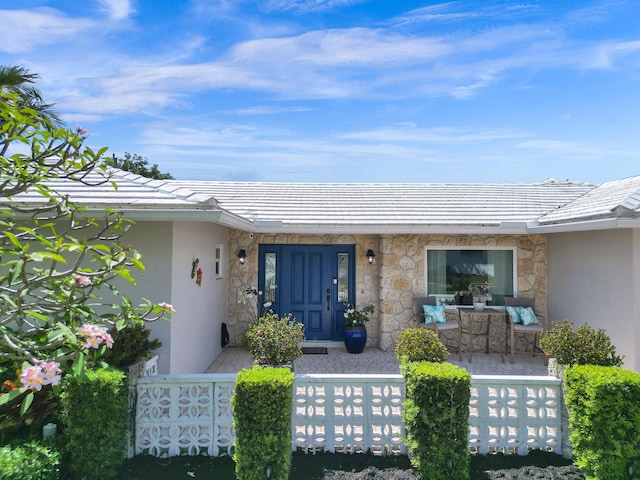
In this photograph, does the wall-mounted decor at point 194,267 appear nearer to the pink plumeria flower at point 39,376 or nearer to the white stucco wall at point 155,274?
the white stucco wall at point 155,274

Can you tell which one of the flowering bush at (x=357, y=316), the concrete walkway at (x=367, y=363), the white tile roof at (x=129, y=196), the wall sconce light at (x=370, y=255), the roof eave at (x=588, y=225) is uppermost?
the white tile roof at (x=129, y=196)

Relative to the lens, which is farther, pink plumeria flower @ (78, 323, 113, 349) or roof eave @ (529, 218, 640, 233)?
roof eave @ (529, 218, 640, 233)

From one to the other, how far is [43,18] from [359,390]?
27.7 ft

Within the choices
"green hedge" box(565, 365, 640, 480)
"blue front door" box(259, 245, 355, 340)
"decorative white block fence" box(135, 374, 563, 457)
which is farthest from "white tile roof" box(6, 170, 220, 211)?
"green hedge" box(565, 365, 640, 480)

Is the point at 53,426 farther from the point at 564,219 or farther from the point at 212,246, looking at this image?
the point at 564,219

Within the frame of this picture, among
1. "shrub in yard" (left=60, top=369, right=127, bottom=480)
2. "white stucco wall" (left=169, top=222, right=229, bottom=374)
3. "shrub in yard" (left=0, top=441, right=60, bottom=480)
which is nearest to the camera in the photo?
"shrub in yard" (left=0, top=441, right=60, bottom=480)

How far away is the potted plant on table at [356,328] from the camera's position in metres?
9.35

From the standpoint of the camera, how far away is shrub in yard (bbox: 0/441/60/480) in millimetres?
Answer: 3457

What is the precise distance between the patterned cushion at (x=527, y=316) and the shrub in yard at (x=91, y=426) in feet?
27.8

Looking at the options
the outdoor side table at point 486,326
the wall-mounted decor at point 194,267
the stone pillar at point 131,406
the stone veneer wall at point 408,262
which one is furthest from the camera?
the stone veneer wall at point 408,262

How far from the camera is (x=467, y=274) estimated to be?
32.0 ft

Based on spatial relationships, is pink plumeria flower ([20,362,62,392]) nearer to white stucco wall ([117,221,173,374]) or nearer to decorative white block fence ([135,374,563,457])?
decorative white block fence ([135,374,563,457])

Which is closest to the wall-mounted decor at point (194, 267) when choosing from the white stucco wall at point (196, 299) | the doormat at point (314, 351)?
the white stucco wall at point (196, 299)

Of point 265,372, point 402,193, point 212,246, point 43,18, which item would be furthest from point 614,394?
point 43,18
